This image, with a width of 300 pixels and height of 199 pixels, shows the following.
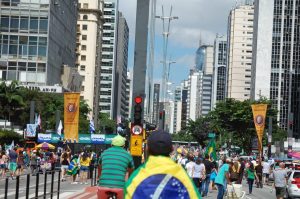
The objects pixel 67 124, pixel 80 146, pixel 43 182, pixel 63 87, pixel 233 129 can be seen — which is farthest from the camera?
pixel 63 87

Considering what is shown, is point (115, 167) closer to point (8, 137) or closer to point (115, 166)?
point (115, 166)

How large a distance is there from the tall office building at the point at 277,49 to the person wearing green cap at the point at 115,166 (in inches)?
5811

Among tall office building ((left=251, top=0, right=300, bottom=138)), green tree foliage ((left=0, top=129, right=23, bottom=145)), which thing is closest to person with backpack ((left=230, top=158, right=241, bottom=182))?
green tree foliage ((left=0, top=129, right=23, bottom=145))

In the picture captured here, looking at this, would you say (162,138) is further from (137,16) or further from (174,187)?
(137,16)

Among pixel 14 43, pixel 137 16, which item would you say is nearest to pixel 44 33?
pixel 14 43

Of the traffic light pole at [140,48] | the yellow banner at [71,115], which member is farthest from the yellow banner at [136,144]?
the yellow banner at [71,115]

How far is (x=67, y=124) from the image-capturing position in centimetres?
4953

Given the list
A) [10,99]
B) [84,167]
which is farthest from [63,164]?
[10,99]

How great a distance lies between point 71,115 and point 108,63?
491 ft

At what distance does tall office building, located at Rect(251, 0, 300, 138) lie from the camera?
157750mm

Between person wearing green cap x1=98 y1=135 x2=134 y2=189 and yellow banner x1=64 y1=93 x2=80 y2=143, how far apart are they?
125ft

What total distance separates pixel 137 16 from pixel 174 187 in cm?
1778

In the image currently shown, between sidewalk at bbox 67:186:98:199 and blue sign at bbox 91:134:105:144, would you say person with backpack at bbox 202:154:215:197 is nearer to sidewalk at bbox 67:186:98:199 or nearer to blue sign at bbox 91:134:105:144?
sidewalk at bbox 67:186:98:199

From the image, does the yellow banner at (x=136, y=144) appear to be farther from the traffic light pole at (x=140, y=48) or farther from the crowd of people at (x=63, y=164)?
the crowd of people at (x=63, y=164)
